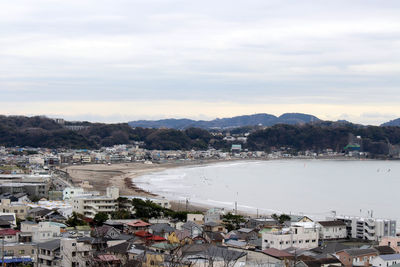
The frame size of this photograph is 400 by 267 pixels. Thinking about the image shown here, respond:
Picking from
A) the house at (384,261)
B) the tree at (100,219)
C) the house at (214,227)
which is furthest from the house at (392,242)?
the tree at (100,219)

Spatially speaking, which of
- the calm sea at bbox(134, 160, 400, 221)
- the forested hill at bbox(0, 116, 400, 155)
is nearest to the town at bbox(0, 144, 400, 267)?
the calm sea at bbox(134, 160, 400, 221)

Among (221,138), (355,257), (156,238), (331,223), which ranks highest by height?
(221,138)

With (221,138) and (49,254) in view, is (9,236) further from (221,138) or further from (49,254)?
(221,138)

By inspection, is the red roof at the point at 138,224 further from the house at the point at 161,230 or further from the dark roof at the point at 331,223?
the dark roof at the point at 331,223

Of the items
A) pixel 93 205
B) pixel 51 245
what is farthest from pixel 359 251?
pixel 93 205

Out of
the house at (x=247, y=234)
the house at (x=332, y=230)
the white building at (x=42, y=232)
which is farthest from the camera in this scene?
the house at (x=332, y=230)

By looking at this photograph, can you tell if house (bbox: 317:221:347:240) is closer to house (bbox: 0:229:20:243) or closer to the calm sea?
the calm sea
